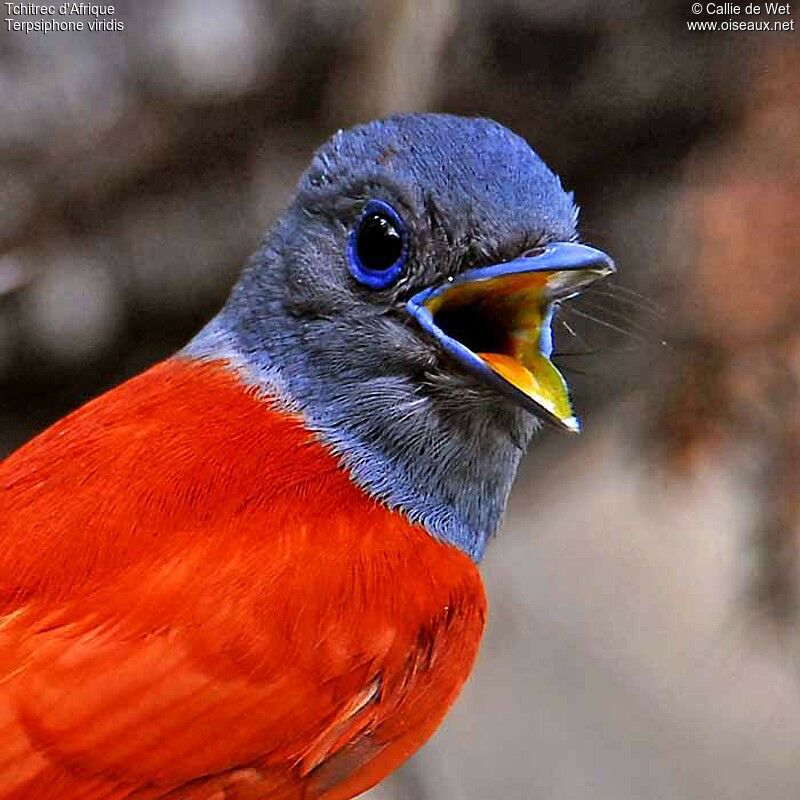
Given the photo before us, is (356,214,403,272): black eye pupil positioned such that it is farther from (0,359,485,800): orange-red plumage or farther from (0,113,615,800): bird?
(0,359,485,800): orange-red plumage

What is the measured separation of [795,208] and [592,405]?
914 mm

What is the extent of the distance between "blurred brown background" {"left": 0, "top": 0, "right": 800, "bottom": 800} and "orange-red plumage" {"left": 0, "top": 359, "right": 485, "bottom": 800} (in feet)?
3.85

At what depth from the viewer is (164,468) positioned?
2.14m

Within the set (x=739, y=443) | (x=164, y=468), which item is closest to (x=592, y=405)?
(x=739, y=443)

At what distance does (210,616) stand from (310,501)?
0.90ft

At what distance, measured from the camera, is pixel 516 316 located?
217 cm

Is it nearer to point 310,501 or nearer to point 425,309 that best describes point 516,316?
point 425,309

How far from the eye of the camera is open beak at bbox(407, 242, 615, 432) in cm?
207

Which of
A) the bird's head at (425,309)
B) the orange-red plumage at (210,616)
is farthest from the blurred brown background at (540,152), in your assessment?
the orange-red plumage at (210,616)

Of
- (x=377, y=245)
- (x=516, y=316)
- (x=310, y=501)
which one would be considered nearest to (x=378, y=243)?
(x=377, y=245)

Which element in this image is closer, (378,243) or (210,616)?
(210,616)

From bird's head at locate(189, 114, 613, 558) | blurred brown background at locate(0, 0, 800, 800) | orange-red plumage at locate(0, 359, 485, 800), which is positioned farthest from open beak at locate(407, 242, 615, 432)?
blurred brown background at locate(0, 0, 800, 800)

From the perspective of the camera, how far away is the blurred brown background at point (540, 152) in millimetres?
3371

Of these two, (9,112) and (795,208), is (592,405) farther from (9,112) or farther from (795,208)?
(9,112)
